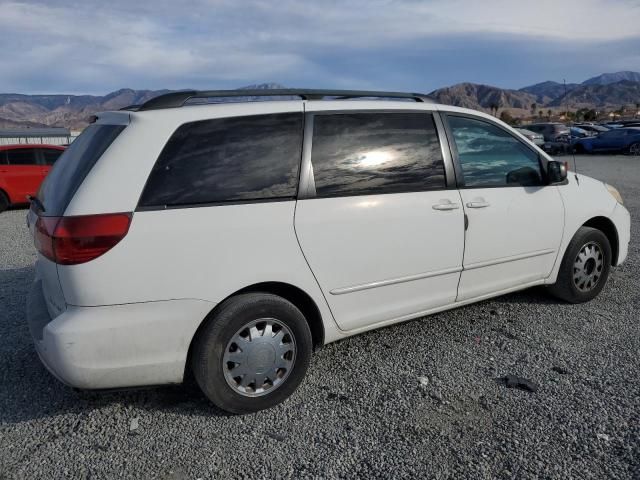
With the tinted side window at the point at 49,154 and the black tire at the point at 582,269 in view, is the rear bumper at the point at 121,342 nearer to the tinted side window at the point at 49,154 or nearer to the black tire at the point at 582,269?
the black tire at the point at 582,269

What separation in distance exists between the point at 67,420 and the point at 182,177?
1.55 metres

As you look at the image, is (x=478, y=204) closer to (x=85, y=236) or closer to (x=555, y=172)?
(x=555, y=172)

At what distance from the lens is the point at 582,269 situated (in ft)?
15.2

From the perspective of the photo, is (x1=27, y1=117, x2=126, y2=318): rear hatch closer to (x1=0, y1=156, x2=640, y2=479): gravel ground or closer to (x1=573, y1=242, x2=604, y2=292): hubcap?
(x1=0, y1=156, x2=640, y2=479): gravel ground

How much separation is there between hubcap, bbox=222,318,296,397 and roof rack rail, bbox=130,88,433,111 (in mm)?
1337

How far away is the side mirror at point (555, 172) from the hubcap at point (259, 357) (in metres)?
2.57

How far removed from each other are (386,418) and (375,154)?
162cm

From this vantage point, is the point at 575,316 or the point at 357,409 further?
the point at 575,316

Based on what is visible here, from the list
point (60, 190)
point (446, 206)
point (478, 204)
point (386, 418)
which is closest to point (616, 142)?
point (478, 204)

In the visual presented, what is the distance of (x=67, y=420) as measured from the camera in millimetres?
3014

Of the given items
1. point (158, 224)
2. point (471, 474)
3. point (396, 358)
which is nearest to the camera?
point (471, 474)

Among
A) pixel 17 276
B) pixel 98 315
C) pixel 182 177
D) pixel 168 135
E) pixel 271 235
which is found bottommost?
pixel 17 276

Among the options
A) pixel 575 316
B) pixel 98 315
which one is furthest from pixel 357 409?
pixel 575 316

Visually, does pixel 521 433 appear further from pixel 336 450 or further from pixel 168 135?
pixel 168 135
